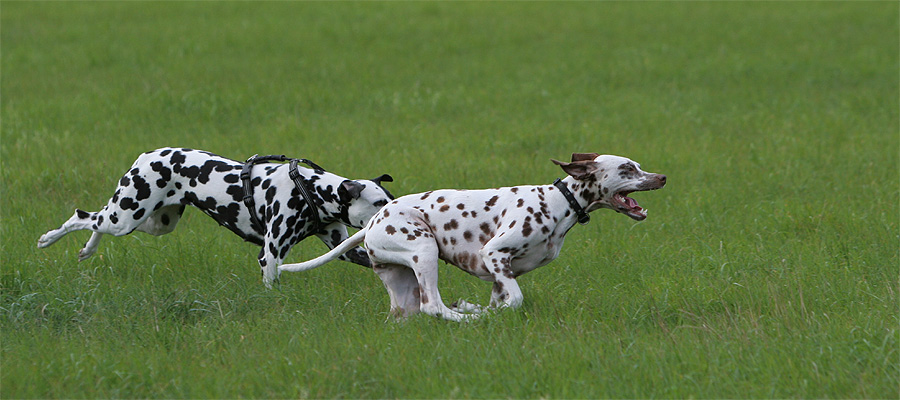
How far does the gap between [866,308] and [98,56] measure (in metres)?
14.6

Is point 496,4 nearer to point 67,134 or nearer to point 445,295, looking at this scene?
point 67,134

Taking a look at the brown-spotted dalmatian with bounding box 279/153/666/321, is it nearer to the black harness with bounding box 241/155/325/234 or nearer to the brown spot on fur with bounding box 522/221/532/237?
the brown spot on fur with bounding box 522/221/532/237

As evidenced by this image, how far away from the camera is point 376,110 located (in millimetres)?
13617

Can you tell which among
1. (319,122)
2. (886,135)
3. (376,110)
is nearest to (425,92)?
(376,110)

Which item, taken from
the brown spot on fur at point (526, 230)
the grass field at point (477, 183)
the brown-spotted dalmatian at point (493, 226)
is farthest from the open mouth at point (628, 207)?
the grass field at point (477, 183)

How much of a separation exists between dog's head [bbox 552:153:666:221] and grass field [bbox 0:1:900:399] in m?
0.71

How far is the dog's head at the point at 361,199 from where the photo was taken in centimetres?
604

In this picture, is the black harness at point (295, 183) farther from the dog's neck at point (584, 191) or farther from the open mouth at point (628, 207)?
the open mouth at point (628, 207)

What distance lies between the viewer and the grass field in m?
4.70

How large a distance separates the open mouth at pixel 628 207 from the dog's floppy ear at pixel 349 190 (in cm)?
175

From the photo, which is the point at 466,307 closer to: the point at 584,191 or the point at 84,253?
the point at 584,191

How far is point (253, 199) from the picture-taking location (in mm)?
6379

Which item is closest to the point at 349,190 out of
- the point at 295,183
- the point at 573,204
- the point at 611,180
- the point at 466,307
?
the point at 295,183

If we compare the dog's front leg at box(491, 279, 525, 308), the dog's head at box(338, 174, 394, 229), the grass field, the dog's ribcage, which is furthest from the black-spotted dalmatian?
the dog's front leg at box(491, 279, 525, 308)
